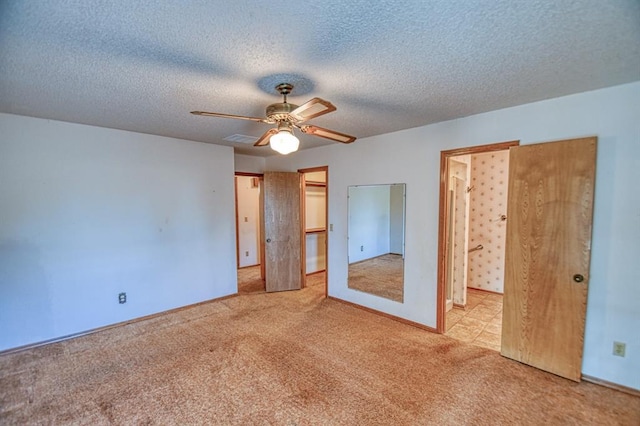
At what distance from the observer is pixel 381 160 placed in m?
3.61

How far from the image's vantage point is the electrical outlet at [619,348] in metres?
2.13

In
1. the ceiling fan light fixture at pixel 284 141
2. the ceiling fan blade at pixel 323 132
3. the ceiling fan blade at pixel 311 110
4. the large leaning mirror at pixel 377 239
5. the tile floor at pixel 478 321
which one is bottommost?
the tile floor at pixel 478 321

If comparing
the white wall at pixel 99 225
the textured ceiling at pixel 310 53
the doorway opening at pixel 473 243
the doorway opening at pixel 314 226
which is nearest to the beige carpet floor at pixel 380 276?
the doorway opening at pixel 473 243

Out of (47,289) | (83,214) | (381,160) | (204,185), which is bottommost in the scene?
(47,289)

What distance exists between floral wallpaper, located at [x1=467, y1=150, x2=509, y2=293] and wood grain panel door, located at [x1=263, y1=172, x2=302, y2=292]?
305 cm

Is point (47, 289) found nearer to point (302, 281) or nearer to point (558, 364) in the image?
point (302, 281)

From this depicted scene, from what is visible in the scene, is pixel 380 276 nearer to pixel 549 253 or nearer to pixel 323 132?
pixel 549 253

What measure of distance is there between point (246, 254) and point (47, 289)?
3.63m

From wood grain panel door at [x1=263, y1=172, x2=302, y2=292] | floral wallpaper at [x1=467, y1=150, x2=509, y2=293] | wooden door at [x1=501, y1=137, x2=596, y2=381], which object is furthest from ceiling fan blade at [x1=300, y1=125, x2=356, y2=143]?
floral wallpaper at [x1=467, y1=150, x2=509, y2=293]

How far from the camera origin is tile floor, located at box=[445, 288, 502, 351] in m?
2.98

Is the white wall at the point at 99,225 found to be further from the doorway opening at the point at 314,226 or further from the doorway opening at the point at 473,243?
the doorway opening at the point at 473,243

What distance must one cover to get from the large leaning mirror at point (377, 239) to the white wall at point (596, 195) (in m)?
0.18

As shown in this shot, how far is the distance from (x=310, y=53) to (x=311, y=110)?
35cm

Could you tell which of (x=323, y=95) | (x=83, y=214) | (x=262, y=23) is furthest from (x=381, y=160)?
(x=83, y=214)
